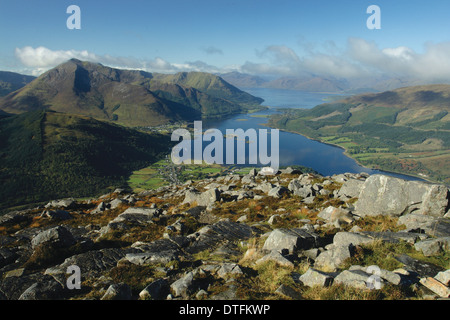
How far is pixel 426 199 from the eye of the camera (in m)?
17.5

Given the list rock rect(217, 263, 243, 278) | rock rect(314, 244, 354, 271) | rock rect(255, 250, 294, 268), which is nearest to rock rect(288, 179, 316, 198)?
rock rect(314, 244, 354, 271)

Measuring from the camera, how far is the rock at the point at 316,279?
933 centimetres

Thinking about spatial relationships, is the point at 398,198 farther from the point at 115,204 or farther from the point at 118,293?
the point at 115,204

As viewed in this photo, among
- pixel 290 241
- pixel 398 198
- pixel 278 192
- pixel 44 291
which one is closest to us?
pixel 44 291

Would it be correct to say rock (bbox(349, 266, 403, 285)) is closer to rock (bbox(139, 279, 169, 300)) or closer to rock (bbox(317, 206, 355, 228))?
rock (bbox(317, 206, 355, 228))

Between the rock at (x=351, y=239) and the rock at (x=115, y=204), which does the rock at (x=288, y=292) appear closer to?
the rock at (x=351, y=239)

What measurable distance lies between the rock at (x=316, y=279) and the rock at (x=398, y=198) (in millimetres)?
12615

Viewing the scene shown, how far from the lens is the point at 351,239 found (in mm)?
13742

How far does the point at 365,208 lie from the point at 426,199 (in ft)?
13.5

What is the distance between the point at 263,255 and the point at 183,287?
530 centimetres

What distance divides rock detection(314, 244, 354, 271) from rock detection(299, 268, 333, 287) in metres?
1.81

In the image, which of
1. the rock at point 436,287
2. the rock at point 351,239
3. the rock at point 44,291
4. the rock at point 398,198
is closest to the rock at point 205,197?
the rock at point 398,198

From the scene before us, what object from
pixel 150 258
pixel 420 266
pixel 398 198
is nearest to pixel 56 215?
pixel 150 258

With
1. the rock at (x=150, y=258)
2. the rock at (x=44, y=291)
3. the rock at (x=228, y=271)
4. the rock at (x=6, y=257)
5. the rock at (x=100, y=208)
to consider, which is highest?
the rock at (x=228, y=271)
